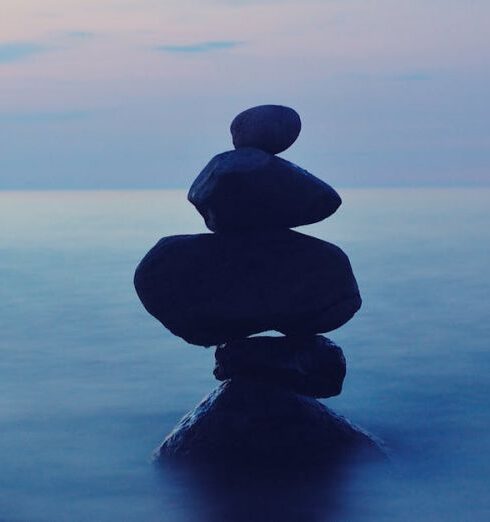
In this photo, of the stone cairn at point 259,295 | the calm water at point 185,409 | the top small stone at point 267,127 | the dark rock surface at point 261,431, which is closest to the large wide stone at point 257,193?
the stone cairn at point 259,295

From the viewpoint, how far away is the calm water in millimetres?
13242

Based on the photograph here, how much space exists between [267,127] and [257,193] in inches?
40.7

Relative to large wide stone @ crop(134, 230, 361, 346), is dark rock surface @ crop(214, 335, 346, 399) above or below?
below

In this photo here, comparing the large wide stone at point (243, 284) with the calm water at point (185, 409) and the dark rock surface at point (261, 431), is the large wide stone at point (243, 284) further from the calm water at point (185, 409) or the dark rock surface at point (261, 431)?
the calm water at point (185, 409)

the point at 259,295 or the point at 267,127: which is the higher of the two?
the point at 267,127

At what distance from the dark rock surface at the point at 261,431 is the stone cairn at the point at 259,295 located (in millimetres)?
14

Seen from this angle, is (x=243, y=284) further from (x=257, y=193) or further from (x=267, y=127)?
(x=267, y=127)

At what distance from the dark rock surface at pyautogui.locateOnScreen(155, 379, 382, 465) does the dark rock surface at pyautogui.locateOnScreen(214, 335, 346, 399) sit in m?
0.17

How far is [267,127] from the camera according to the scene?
46.1ft

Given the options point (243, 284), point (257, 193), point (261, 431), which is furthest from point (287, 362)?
point (257, 193)

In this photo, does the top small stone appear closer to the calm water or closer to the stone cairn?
the stone cairn

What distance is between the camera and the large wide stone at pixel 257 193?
44.8ft

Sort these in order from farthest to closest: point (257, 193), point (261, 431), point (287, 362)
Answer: point (287, 362) < point (261, 431) < point (257, 193)

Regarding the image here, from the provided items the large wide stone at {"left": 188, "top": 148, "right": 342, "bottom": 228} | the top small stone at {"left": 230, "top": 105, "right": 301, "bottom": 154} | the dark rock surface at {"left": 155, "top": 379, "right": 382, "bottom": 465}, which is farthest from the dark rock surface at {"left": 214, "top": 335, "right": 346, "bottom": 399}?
the top small stone at {"left": 230, "top": 105, "right": 301, "bottom": 154}
